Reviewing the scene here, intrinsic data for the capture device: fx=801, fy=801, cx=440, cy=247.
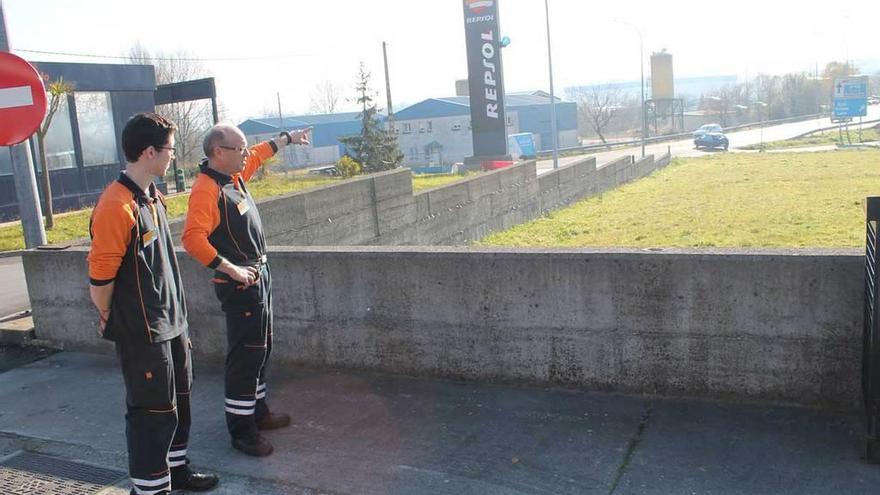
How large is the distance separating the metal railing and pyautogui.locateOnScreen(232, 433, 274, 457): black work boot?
3.20 metres

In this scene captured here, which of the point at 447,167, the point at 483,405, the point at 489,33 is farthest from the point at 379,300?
the point at 447,167

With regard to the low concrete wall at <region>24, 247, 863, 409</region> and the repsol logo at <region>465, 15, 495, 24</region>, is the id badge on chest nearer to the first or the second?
the low concrete wall at <region>24, 247, 863, 409</region>

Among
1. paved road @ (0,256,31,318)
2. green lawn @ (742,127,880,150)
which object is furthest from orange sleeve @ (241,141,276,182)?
green lawn @ (742,127,880,150)

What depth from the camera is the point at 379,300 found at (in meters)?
5.82

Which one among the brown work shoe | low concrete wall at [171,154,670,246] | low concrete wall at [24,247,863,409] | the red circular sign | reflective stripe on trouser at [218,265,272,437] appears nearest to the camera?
reflective stripe on trouser at [218,265,272,437]

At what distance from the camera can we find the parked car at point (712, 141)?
58.0m

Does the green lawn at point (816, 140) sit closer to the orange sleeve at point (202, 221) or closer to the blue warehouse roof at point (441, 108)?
the blue warehouse roof at point (441, 108)

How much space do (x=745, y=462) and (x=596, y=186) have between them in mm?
23699

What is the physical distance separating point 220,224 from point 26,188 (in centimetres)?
434

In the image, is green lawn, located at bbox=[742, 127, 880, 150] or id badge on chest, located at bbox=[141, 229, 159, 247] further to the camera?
green lawn, located at bbox=[742, 127, 880, 150]

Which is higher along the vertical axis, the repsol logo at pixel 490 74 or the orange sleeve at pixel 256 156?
the repsol logo at pixel 490 74

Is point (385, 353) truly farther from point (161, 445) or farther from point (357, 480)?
point (161, 445)

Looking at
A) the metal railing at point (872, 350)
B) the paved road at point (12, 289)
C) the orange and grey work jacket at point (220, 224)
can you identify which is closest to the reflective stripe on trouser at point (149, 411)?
the orange and grey work jacket at point (220, 224)

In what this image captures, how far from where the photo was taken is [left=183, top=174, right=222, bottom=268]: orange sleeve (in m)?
4.19
